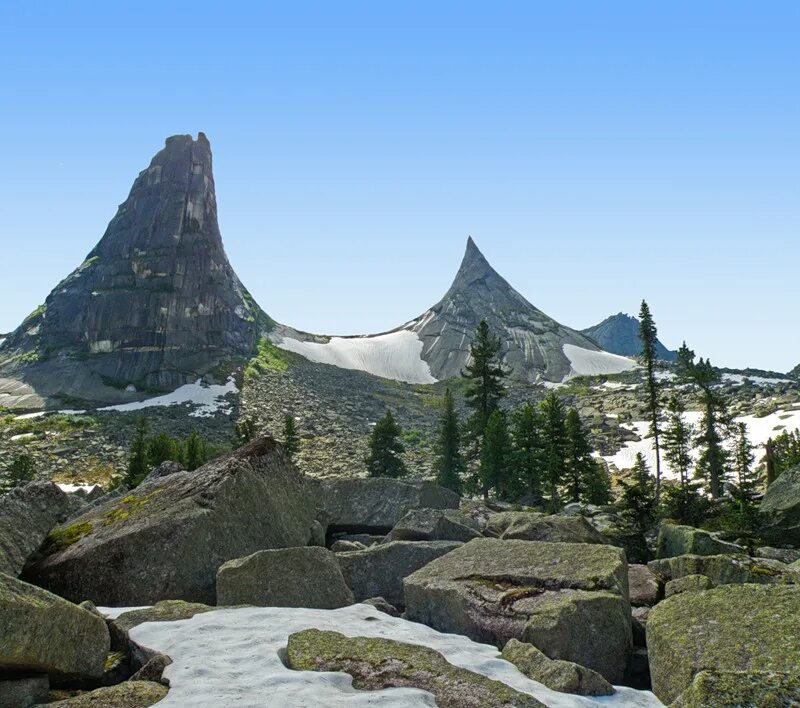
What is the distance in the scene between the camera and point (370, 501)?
2242cm

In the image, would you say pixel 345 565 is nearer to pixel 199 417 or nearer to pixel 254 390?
pixel 199 417

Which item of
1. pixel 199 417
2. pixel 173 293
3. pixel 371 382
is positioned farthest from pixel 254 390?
pixel 173 293

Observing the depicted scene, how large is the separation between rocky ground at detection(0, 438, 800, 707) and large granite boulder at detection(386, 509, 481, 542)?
0.05 m

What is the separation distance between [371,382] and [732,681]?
14885 cm

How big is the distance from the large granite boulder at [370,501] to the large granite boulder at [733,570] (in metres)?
9.43

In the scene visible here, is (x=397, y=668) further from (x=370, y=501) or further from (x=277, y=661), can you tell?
(x=370, y=501)

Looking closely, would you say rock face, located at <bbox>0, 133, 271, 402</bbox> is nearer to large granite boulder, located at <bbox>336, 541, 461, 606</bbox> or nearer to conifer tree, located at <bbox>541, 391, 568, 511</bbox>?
conifer tree, located at <bbox>541, 391, 568, 511</bbox>

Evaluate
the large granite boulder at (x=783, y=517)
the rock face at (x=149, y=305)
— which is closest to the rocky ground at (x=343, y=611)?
the large granite boulder at (x=783, y=517)

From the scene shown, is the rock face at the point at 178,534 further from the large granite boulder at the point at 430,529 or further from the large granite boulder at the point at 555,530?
the large granite boulder at the point at 555,530

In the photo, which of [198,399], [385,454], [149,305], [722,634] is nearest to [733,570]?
[722,634]

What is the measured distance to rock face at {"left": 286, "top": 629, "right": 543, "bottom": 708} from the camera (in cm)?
746

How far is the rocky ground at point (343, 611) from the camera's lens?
25.2 feet

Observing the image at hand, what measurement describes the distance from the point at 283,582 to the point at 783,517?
21163 mm

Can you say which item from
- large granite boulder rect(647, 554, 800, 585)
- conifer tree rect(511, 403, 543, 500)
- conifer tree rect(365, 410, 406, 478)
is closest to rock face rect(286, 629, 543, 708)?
large granite boulder rect(647, 554, 800, 585)
